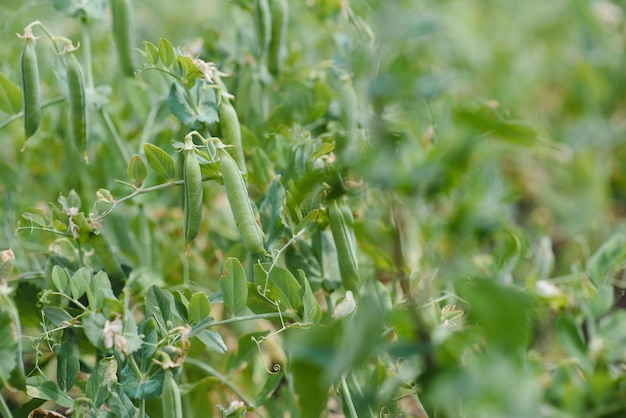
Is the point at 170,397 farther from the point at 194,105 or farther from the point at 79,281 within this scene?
the point at 194,105

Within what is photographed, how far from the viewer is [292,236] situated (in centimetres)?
83

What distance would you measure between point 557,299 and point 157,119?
0.66m

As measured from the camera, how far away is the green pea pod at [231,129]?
33.4 inches

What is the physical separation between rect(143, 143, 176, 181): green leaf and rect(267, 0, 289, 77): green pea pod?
1.11 ft

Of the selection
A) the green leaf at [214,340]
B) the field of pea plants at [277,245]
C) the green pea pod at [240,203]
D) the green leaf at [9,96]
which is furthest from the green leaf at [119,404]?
the green leaf at [9,96]

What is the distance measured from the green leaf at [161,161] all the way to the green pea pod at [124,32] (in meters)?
0.31

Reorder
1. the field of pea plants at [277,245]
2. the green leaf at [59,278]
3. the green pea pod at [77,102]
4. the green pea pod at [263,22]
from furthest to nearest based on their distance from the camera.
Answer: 1. the green pea pod at [263,22]
2. the green pea pod at [77,102]
3. the green leaf at [59,278]
4. the field of pea plants at [277,245]

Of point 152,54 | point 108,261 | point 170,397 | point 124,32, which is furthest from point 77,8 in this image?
point 170,397

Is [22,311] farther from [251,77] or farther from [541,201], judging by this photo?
[541,201]

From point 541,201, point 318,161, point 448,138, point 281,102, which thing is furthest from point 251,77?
point 541,201

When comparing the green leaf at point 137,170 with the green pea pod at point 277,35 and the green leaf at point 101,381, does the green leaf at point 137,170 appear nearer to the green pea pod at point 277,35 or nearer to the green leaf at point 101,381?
the green leaf at point 101,381

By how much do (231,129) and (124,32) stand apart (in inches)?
12.7

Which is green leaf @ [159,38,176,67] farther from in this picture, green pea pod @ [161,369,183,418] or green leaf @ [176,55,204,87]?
green pea pod @ [161,369,183,418]

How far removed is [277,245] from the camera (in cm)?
83
